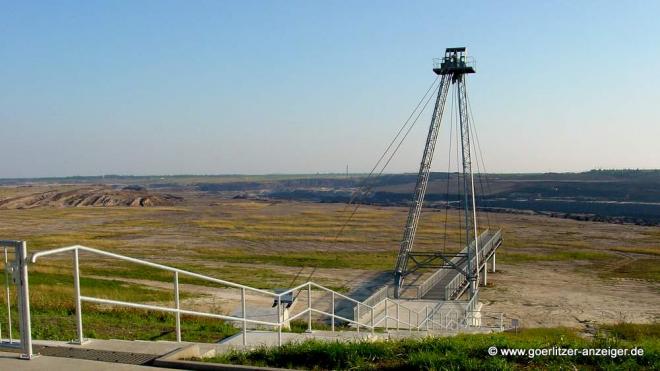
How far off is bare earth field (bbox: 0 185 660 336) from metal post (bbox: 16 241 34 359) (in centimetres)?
1074

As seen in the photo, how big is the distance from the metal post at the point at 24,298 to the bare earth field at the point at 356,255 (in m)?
10.7

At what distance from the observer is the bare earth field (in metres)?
34.0

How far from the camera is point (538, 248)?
6450cm

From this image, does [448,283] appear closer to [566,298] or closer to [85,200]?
[566,298]

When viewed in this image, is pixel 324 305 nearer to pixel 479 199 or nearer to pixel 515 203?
pixel 515 203

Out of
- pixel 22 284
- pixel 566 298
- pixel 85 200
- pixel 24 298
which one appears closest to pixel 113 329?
pixel 24 298

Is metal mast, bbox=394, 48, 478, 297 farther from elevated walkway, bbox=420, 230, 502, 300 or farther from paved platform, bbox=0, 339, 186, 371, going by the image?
paved platform, bbox=0, 339, 186, 371

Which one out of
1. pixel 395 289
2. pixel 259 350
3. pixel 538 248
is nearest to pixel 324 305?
pixel 395 289

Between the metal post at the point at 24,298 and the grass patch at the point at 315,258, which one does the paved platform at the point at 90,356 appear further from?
the grass patch at the point at 315,258

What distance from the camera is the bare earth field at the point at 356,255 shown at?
111 feet

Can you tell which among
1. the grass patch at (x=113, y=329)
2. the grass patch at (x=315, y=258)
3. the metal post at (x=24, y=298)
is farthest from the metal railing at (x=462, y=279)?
the metal post at (x=24, y=298)

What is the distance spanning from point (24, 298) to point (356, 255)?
172 ft

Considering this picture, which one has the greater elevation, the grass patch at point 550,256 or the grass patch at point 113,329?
the grass patch at point 113,329

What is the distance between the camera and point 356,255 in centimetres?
5756
